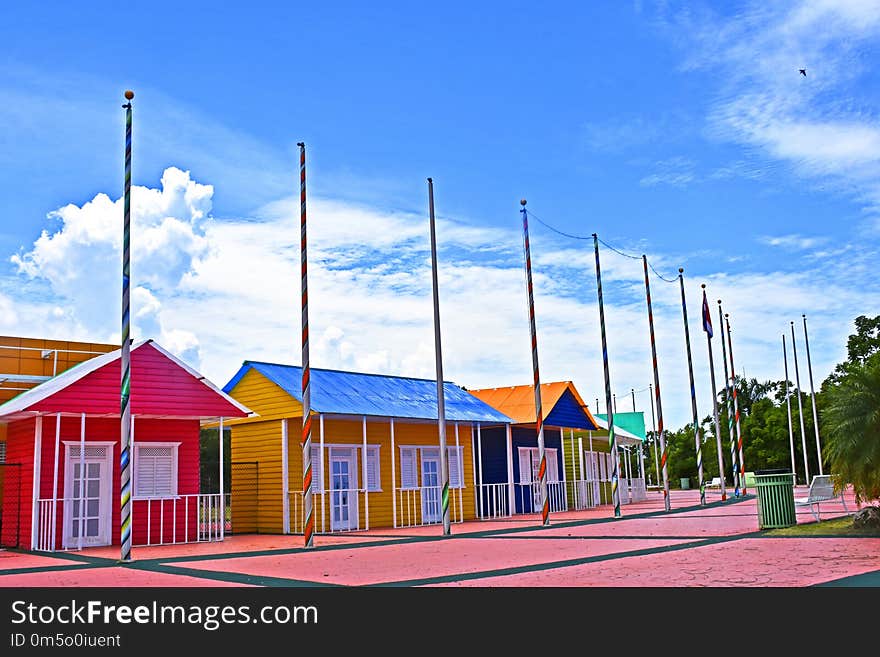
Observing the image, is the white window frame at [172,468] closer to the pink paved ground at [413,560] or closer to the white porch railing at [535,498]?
the pink paved ground at [413,560]

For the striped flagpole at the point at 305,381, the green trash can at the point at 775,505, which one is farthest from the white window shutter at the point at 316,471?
the green trash can at the point at 775,505

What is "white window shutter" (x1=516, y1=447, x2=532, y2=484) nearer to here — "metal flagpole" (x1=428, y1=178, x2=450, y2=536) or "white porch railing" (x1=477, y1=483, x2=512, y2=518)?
"white porch railing" (x1=477, y1=483, x2=512, y2=518)

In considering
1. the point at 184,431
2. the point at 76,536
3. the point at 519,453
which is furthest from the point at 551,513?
the point at 76,536

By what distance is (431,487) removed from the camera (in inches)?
1045

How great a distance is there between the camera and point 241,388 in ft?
83.6

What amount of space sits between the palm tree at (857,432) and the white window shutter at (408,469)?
43.2 ft

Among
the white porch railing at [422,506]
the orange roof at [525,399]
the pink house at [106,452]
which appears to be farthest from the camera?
the orange roof at [525,399]

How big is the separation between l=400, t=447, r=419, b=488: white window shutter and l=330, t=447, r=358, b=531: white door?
6.31 feet

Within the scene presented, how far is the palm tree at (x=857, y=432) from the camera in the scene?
49.3ft

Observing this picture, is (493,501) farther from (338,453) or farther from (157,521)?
(157,521)

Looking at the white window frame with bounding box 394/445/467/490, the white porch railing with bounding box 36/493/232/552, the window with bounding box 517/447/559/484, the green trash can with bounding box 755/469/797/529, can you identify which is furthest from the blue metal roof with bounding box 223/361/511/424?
the green trash can with bounding box 755/469/797/529

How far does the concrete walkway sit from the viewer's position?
10566mm

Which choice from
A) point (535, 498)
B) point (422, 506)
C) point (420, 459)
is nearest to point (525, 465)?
point (535, 498)

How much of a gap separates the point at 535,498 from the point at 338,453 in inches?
393
